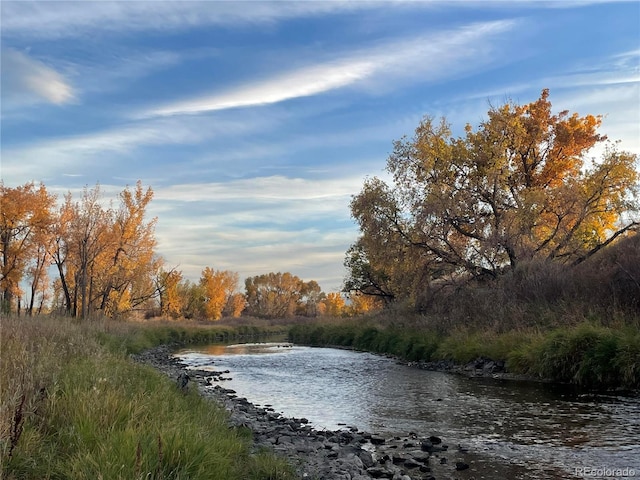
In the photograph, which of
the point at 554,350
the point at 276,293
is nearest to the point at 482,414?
the point at 554,350

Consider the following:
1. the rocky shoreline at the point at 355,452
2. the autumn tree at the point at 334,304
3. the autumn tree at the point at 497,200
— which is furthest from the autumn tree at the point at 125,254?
the autumn tree at the point at 334,304

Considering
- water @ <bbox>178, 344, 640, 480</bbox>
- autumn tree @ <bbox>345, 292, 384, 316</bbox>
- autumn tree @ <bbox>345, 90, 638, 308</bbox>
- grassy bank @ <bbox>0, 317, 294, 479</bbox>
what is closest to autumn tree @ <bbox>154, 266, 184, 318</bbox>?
autumn tree @ <bbox>345, 292, 384, 316</bbox>

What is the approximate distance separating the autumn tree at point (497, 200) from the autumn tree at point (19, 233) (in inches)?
861

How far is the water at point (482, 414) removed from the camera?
24.9 feet

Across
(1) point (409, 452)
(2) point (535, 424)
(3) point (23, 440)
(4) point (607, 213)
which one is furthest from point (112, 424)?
(4) point (607, 213)

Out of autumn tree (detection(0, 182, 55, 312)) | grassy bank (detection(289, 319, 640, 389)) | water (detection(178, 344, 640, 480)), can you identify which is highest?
autumn tree (detection(0, 182, 55, 312))

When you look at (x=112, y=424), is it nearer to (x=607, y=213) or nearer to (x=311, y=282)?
(x=607, y=213)

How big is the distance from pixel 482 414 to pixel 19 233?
3461 centimetres

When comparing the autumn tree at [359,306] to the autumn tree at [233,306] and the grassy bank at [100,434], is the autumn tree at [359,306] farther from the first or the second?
the grassy bank at [100,434]

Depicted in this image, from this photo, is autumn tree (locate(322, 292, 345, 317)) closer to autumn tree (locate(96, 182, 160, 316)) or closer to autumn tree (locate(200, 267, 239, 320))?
autumn tree (locate(200, 267, 239, 320))

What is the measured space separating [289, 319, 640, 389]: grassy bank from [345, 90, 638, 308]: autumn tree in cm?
466

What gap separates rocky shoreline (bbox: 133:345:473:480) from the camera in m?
6.75

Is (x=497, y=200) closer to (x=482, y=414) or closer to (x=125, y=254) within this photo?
(x=482, y=414)

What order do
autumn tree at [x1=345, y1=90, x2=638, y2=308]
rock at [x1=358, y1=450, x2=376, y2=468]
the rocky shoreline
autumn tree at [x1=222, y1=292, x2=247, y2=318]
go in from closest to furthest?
the rocky shoreline → rock at [x1=358, y1=450, x2=376, y2=468] → autumn tree at [x1=345, y1=90, x2=638, y2=308] → autumn tree at [x1=222, y1=292, x2=247, y2=318]
